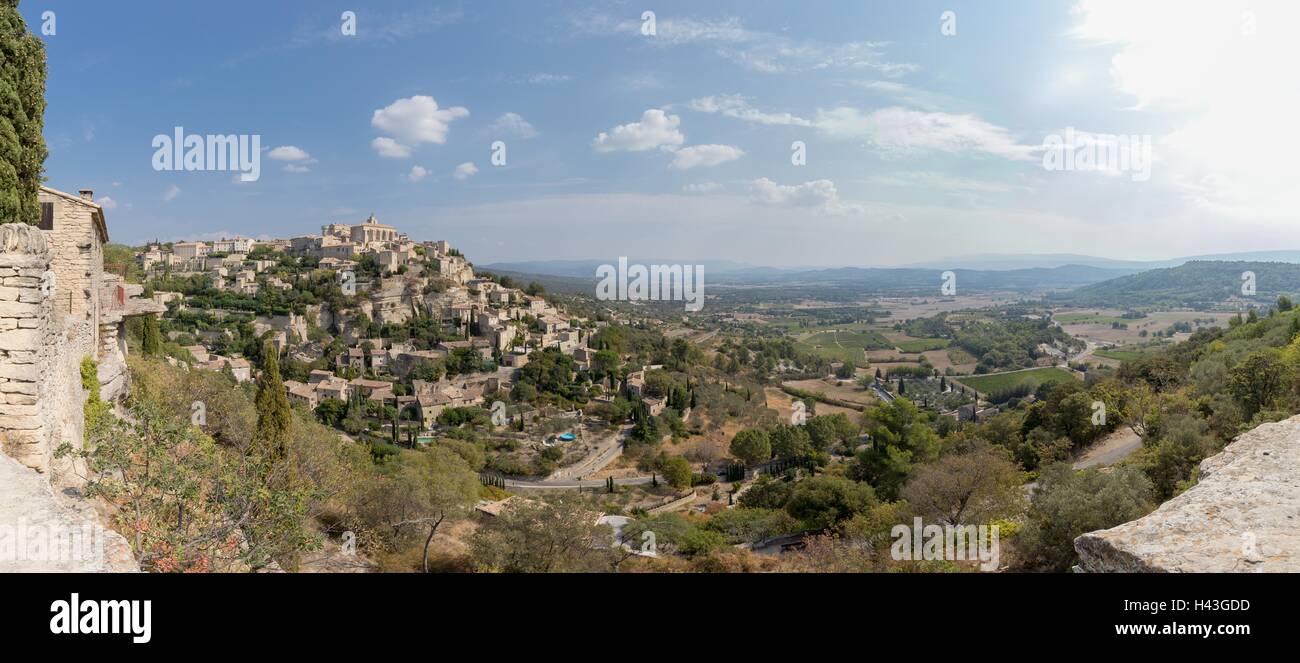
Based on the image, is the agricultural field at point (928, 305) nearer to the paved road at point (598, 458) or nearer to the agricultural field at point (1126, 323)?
the agricultural field at point (1126, 323)

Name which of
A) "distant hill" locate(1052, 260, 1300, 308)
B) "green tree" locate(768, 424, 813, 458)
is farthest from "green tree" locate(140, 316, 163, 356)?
"distant hill" locate(1052, 260, 1300, 308)

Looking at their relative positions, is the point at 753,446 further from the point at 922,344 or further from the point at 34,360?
the point at 922,344

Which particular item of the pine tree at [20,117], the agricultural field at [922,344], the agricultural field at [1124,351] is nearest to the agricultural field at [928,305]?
the agricultural field at [922,344]

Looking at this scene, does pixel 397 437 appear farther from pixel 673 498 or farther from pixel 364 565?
pixel 364 565

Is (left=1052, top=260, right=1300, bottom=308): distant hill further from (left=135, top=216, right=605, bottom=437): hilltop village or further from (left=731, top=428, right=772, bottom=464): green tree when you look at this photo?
(left=135, top=216, right=605, bottom=437): hilltop village

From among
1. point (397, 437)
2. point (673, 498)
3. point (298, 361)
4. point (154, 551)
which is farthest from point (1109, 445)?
point (298, 361)
